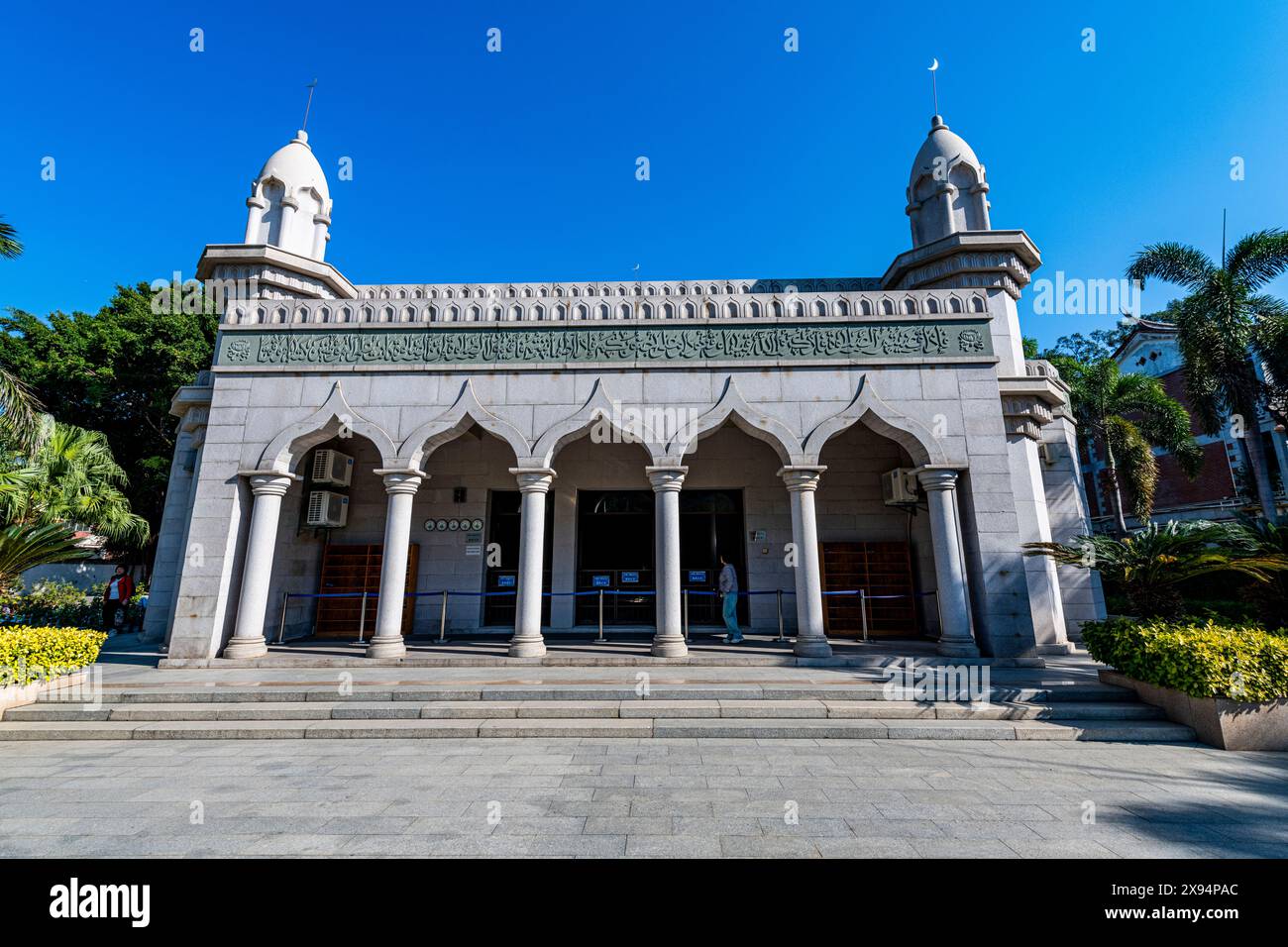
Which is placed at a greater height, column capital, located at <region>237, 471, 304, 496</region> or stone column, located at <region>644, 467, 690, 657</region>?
column capital, located at <region>237, 471, 304, 496</region>

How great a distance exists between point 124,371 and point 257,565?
18.0m

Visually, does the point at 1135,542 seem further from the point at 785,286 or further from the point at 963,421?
the point at 785,286

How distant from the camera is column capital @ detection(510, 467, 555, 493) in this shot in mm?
9312

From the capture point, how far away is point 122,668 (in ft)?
27.9

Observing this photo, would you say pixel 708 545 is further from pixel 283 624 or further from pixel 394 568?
pixel 283 624

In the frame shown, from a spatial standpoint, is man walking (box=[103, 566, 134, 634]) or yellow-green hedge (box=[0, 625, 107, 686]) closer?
yellow-green hedge (box=[0, 625, 107, 686])

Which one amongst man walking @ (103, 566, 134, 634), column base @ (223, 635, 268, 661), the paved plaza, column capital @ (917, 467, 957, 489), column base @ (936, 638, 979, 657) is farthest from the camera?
man walking @ (103, 566, 134, 634)

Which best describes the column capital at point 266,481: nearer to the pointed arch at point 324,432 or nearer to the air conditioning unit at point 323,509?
the pointed arch at point 324,432

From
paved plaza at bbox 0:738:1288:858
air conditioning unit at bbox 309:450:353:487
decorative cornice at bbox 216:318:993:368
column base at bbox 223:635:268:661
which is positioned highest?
decorative cornice at bbox 216:318:993:368

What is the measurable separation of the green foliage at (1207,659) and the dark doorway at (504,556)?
10.1 m

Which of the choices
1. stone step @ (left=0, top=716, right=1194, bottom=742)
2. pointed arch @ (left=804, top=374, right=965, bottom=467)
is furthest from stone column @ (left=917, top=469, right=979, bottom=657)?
stone step @ (left=0, top=716, right=1194, bottom=742)

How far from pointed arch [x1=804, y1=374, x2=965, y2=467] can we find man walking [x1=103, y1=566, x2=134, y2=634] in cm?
1753

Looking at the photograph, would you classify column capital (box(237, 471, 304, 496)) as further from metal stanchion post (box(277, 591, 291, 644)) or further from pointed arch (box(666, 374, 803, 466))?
pointed arch (box(666, 374, 803, 466))

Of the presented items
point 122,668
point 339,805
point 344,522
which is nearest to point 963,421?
point 339,805
